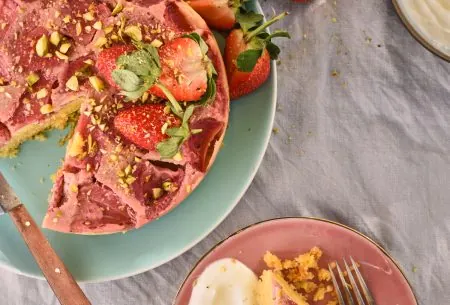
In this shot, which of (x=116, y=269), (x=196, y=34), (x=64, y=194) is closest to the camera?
(x=196, y=34)

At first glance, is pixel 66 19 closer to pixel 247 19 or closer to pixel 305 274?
pixel 247 19

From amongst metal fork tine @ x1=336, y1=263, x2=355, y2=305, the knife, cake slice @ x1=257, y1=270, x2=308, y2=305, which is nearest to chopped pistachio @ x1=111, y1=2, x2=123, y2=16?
the knife

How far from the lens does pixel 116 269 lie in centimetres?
163

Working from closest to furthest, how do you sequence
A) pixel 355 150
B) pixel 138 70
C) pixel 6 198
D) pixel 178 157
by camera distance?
1. pixel 138 70
2. pixel 178 157
3. pixel 6 198
4. pixel 355 150

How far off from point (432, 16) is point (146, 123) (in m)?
0.79

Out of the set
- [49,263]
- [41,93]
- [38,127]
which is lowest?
[49,263]

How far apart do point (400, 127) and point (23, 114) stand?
98 centimetres

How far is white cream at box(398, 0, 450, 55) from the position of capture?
1.61 meters

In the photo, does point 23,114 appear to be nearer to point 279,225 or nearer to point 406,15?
point 279,225

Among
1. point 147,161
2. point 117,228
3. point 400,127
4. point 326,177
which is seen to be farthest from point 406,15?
point 117,228

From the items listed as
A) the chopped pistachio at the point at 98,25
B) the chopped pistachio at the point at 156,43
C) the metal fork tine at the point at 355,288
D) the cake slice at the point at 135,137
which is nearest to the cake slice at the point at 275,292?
the metal fork tine at the point at 355,288

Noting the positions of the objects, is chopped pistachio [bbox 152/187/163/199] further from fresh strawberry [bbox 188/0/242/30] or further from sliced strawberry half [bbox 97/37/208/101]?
fresh strawberry [bbox 188/0/242/30]

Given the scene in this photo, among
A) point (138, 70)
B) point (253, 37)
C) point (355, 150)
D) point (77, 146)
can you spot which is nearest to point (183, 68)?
point (138, 70)

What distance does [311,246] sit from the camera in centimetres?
160
